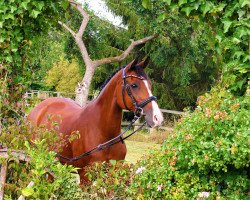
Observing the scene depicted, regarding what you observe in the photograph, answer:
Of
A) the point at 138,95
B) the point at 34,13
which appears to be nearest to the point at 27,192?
the point at 138,95

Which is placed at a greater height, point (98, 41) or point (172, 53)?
point (98, 41)

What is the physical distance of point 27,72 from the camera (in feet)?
19.9

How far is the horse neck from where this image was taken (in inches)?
231

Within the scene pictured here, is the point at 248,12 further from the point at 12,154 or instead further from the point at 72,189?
the point at 12,154

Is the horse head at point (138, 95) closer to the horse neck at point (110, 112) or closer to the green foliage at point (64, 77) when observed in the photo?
the horse neck at point (110, 112)

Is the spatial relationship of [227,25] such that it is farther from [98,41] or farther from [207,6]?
[98,41]

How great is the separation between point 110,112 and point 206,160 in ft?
7.94

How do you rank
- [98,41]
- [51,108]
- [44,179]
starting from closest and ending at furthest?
1. [44,179]
2. [51,108]
3. [98,41]

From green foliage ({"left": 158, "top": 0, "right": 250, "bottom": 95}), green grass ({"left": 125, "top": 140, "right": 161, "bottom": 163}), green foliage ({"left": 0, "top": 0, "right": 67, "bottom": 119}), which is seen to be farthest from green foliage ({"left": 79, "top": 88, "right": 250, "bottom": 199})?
green grass ({"left": 125, "top": 140, "right": 161, "bottom": 163})

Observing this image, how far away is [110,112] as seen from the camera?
19.3ft

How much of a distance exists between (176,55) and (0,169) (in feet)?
61.0

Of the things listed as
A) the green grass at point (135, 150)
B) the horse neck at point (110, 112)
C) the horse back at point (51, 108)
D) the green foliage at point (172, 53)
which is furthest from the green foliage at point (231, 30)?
the green foliage at point (172, 53)

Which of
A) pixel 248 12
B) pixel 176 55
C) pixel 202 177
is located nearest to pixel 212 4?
pixel 248 12

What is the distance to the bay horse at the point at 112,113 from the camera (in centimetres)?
550
